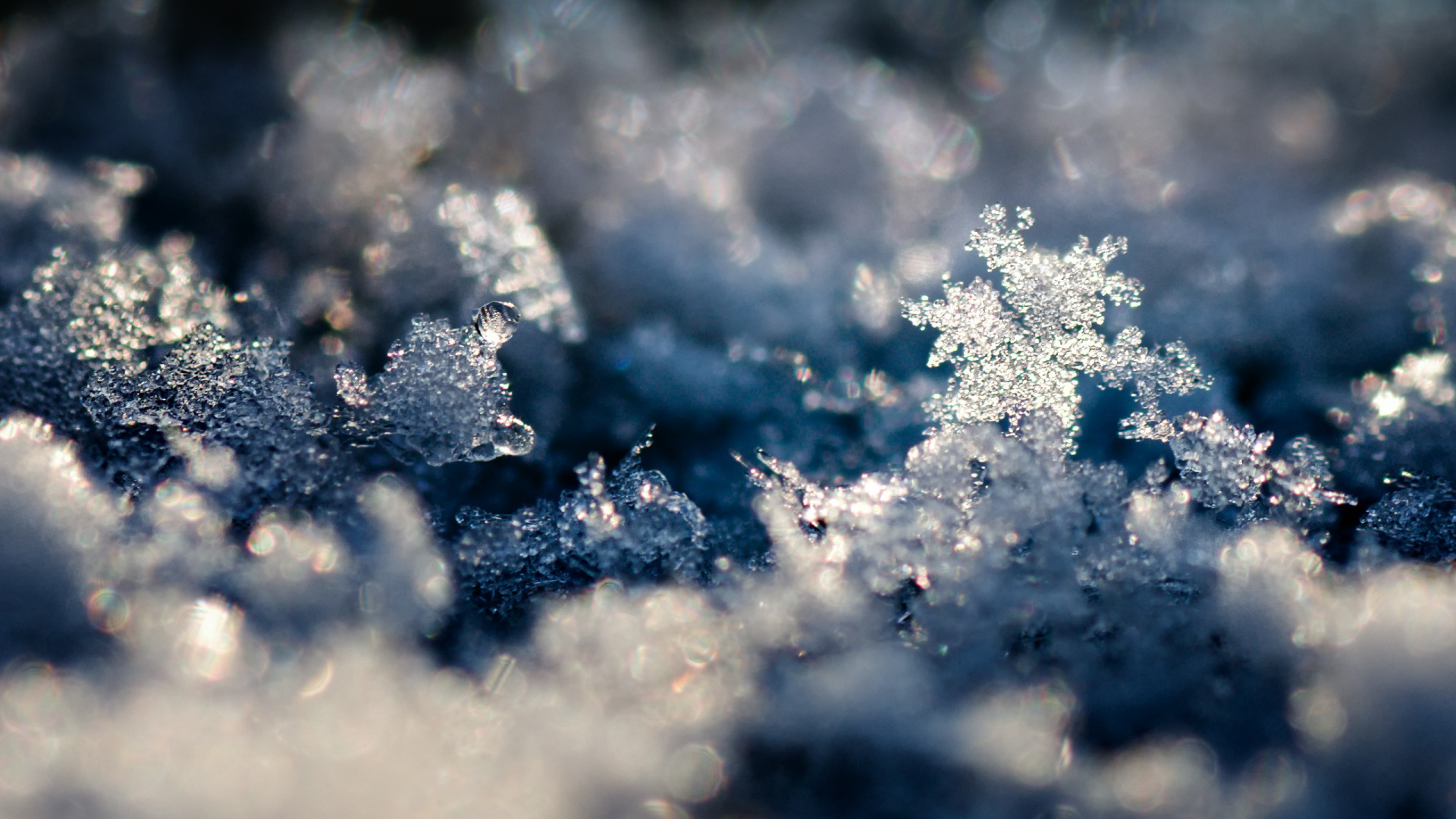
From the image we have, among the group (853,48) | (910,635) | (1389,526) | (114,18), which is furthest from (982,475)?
(114,18)

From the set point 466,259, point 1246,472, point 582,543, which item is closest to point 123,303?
point 466,259

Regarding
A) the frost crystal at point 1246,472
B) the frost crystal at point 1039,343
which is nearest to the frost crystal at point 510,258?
the frost crystal at point 1039,343

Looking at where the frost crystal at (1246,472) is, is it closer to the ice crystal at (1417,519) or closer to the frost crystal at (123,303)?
the ice crystal at (1417,519)

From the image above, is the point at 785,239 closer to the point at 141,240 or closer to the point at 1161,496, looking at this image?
the point at 1161,496

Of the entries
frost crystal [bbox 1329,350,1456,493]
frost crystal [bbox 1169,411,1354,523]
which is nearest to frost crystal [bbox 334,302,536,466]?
frost crystal [bbox 1169,411,1354,523]

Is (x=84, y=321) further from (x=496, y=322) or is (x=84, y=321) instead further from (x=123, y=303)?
(x=496, y=322)

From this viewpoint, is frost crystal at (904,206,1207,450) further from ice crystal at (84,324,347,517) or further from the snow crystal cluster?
ice crystal at (84,324,347,517)
